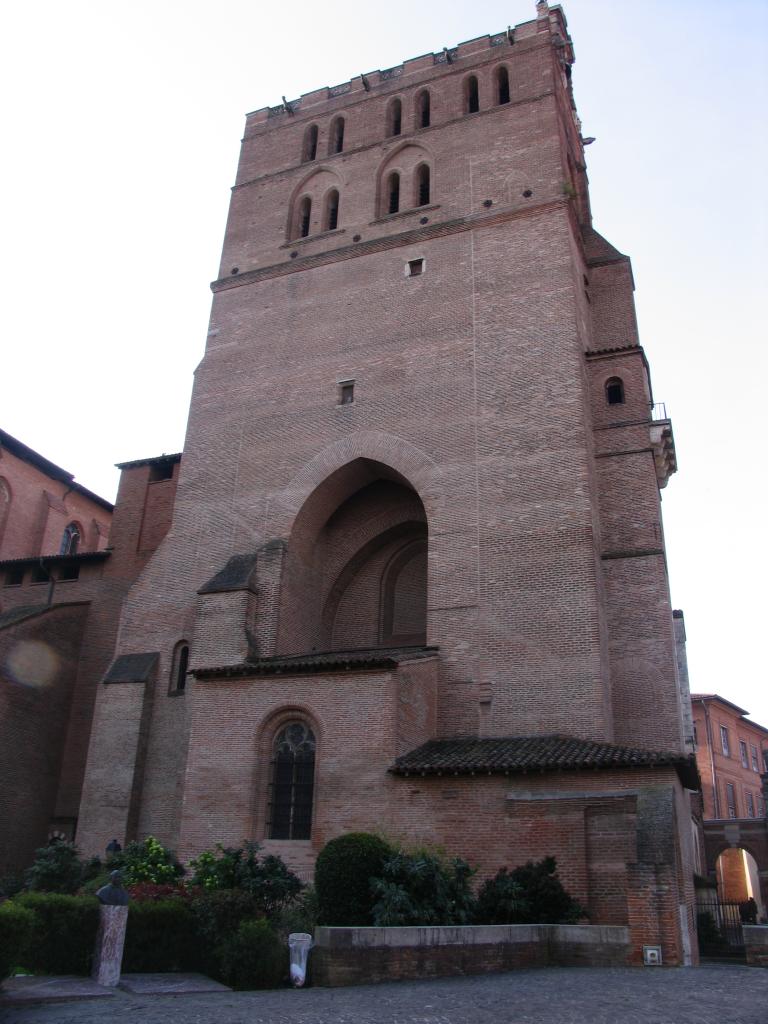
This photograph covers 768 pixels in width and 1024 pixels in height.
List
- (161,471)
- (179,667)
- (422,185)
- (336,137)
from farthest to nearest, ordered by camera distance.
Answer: (336,137) < (161,471) < (422,185) < (179,667)

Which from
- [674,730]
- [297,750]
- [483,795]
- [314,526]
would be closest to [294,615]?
[314,526]

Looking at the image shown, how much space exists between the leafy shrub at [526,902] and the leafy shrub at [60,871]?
8028mm

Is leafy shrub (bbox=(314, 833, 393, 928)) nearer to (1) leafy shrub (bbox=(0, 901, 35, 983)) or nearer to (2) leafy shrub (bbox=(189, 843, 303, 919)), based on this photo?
(2) leafy shrub (bbox=(189, 843, 303, 919))

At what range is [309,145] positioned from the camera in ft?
92.8

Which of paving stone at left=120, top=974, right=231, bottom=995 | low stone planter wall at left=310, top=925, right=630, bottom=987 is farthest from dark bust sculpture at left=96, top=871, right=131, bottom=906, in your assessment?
low stone planter wall at left=310, top=925, right=630, bottom=987

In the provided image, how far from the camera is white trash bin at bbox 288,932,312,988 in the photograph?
10.6 m

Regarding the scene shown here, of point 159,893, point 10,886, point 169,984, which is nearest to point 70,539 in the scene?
point 10,886

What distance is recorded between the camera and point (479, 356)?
21.0 meters

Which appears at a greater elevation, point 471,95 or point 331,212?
point 471,95

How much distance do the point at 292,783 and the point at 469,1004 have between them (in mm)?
8101

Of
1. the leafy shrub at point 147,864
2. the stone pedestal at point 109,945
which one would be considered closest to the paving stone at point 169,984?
the stone pedestal at point 109,945

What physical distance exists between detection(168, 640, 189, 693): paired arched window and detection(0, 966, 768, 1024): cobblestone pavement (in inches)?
394

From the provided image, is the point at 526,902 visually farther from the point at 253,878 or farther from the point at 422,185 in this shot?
the point at 422,185

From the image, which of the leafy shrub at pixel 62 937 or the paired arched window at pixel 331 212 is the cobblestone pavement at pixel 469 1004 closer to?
the leafy shrub at pixel 62 937
